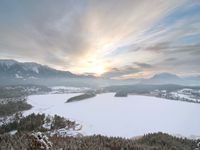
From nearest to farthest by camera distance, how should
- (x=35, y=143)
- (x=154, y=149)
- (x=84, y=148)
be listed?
1. (x=35, y=143)
2. (x=84, y=148)
3. (x=154, y=149)

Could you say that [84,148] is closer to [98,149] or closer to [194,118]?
[98,149]

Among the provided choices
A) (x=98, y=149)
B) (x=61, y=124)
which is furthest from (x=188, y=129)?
Result: (x=98, y=149)

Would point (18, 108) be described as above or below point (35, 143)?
below

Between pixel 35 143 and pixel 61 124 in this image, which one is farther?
pixel 61 124

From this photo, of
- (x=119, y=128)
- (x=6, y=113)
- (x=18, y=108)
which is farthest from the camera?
(x=18, y=108)

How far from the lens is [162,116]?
313ft

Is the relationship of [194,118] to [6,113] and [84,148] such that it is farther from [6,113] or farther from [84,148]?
[6,113]

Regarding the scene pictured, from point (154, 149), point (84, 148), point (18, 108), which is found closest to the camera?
point (84, 148)

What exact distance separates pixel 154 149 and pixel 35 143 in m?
22.5

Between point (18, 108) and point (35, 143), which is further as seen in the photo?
point (18, 108)

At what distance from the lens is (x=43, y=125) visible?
72.4 metres

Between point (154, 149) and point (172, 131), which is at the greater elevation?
point (154, 149)

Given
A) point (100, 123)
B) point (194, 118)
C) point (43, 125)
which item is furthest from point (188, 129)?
point (43, 125)

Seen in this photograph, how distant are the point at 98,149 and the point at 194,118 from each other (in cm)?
7914
